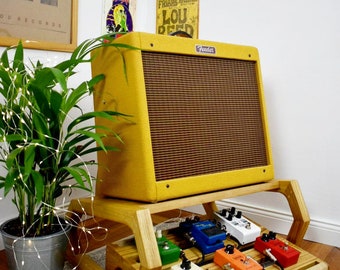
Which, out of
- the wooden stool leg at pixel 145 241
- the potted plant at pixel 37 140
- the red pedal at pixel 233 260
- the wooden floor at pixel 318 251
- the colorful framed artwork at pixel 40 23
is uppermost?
the colorful framed artwork at pixel 40 23

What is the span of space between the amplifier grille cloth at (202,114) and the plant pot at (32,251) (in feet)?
1.20

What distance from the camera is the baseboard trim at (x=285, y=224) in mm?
1312

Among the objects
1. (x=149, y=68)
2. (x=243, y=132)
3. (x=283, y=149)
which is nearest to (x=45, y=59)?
(x=149, y=68)

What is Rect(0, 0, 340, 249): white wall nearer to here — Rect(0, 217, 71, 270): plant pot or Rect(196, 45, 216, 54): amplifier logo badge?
Rect(0, 217, 71, 270): plant pot

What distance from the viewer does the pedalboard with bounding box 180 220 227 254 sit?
942 millimetres

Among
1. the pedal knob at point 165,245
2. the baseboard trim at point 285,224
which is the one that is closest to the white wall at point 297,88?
the baseboard trim at point 285,224

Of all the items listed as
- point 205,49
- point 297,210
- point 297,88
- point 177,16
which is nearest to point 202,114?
point 205,49

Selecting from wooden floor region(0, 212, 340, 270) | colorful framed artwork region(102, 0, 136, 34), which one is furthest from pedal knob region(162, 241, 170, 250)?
colorful framed artwork region(102, 0, 136, 34)

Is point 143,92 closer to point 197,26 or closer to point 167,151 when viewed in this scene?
point 167,151

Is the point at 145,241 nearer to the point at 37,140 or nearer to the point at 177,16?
the point at 37,140

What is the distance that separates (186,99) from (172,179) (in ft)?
0.77

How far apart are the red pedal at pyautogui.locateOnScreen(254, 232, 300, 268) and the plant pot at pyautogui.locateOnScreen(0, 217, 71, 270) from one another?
0.60 meters

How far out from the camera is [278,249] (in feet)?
3.11

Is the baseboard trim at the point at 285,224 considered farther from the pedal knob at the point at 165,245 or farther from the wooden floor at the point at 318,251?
the pedal knob at the point at 165,245
